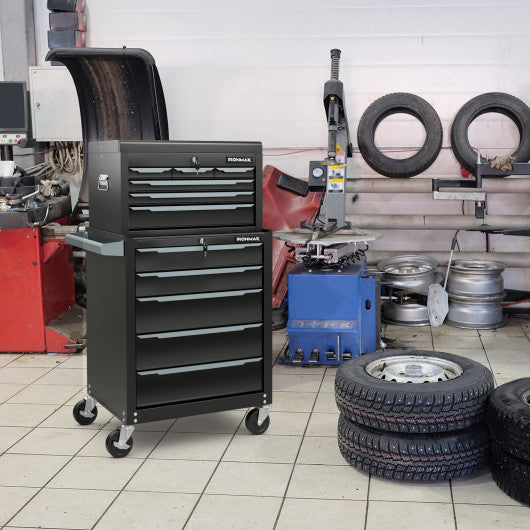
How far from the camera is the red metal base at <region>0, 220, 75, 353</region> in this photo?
15.5 feet

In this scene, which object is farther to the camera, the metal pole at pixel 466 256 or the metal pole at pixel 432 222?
the metal pole at pixel 466 256

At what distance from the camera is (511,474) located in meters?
2.73

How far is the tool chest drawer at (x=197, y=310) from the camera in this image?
3113mm

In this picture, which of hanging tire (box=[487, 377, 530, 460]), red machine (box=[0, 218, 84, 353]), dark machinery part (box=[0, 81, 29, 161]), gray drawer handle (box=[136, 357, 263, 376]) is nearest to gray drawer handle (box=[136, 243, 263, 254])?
gray drawer handle (box=[136, 357, 263, 376])

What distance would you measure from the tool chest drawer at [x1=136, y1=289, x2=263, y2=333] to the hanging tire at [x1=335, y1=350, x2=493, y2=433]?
0.46 meters

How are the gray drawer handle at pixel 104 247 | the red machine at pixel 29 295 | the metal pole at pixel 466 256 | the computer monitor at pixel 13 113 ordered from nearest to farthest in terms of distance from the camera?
the gray drawer handle at pixel 104 247 < the red machine at pixel 29 295 < the computer monitor at pixel 13 113 < the metal pole at pixel 466 256

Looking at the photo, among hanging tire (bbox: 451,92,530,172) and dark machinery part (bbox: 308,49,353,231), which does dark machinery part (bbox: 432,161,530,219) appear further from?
dark machinery part (bbox: 308,49,353,231)

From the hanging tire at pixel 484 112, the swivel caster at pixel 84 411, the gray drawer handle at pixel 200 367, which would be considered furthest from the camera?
the hanging tire at pixel 484 112

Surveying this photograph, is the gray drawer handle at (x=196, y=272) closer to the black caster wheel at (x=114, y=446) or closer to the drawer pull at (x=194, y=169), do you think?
the drawer pull at (x=194, y=169)

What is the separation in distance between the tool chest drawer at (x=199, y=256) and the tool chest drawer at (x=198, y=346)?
257 millimetres

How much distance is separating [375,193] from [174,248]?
2994 mm

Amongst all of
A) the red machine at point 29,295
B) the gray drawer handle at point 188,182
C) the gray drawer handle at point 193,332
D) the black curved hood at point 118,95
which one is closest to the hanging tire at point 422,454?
the gray drawer handle at point 193,332

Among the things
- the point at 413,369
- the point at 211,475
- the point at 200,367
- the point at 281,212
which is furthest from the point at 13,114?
the point at 413,369

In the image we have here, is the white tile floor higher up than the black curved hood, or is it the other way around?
the black curved hood
